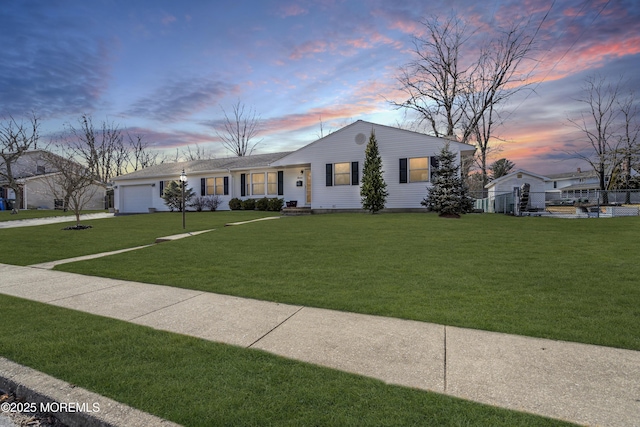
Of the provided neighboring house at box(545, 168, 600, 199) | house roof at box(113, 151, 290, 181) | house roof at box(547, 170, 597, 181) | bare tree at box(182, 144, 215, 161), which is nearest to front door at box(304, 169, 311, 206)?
house roof at box(113, 151, 290, 181)

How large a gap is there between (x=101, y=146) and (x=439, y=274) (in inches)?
2067

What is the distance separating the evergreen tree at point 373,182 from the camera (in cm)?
1762

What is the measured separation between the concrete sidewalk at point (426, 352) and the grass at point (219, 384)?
0.18m

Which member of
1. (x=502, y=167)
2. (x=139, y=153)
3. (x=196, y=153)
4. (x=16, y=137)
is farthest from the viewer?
(x=196, y=153)

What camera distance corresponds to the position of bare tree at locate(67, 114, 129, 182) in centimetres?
4041

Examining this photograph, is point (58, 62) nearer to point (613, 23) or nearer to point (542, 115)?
point (613, 23)

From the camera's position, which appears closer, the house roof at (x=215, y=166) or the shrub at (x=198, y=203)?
the house roof at (x=215, y=166)

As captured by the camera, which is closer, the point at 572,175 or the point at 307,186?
the point at 307,186

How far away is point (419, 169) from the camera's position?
59.4ft

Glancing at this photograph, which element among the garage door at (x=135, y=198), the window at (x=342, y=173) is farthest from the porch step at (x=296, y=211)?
the garage door at (x=135, y=198)

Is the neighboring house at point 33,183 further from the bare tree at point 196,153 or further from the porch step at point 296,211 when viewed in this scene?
the porch step at point 296,211

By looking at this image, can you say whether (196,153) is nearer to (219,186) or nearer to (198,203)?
(198,203)

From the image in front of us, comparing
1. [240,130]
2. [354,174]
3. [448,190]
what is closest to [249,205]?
[354,174]

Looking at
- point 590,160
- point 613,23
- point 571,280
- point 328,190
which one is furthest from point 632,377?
point 590,160
